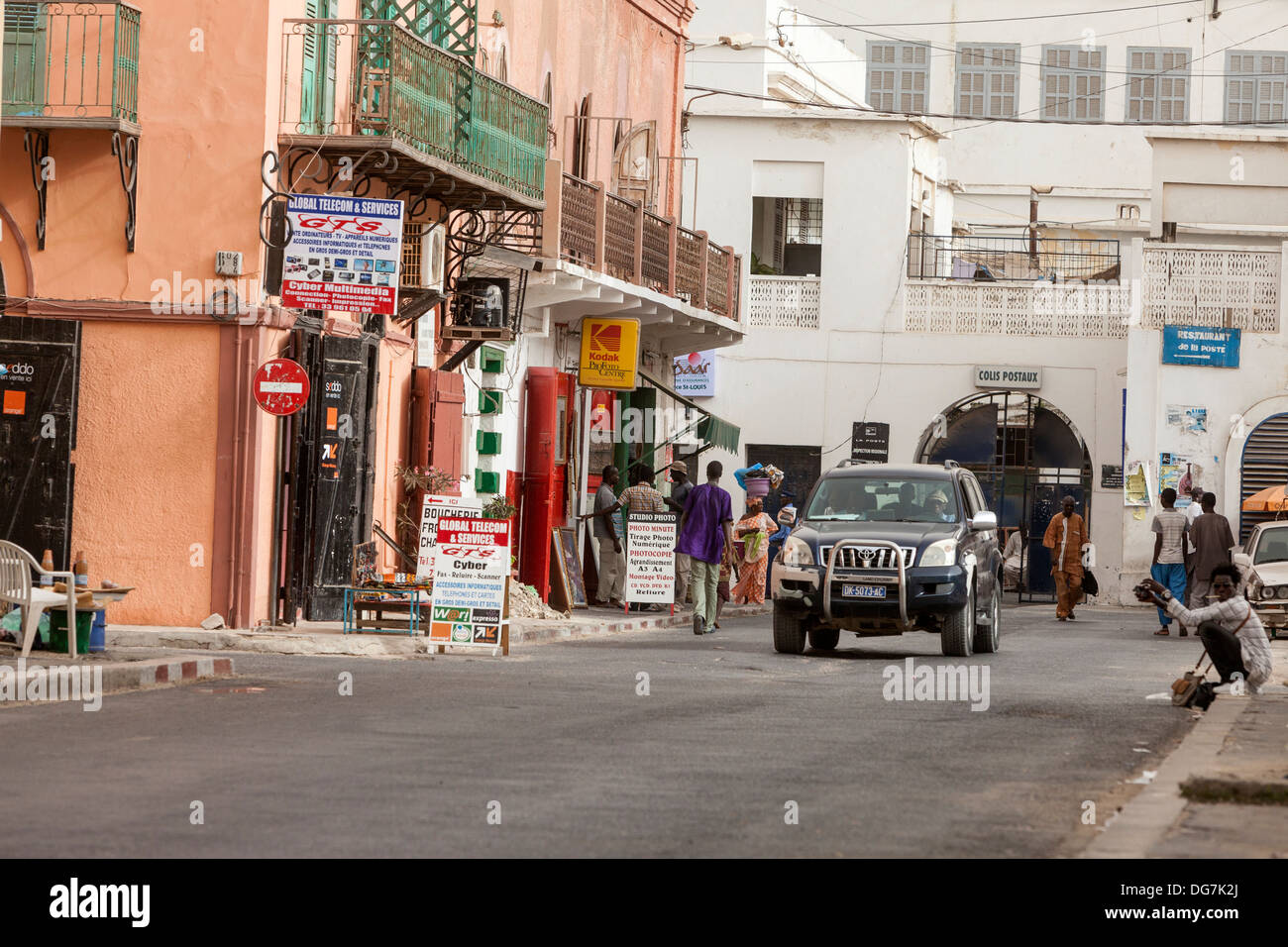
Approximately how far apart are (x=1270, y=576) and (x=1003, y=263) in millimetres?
21479

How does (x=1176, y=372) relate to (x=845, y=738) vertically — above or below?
above

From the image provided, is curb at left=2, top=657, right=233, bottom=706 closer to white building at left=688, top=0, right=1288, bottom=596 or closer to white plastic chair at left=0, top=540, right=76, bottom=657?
white plastic chair at left=0, top=540, right=76, bottom=657

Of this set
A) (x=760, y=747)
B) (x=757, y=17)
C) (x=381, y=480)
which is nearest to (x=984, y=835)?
(x=760, y=747)

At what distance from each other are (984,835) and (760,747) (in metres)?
3.30

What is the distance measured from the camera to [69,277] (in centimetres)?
2103

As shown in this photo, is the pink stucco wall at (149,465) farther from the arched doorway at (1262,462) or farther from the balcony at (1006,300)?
the balcony at (1006,300)

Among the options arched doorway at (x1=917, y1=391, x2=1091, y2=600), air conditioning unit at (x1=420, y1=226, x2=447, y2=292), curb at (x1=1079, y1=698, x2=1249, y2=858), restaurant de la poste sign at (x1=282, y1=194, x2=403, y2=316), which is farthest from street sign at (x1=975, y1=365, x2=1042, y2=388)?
curb at (x1=1079, y1=698, x2=1249, y2=858)

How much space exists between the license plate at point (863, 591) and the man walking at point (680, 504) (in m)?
8.53

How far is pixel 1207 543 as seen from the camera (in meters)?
28.8

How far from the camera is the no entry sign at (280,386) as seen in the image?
66.1ft

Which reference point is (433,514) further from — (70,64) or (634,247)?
(634,247)

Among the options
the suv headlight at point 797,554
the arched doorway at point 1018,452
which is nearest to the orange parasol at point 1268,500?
the arched doorway at point 1018,452

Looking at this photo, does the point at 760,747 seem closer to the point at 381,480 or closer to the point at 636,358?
the point at 381,480

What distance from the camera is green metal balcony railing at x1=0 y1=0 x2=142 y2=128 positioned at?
20562mm
